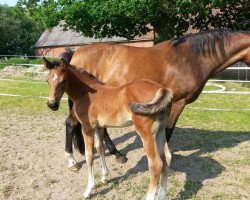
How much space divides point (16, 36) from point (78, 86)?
4606 centimetres

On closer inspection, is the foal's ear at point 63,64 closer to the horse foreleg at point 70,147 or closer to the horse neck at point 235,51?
the horse foreleg at point 70,147

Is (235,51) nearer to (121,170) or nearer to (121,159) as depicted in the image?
(121,159)

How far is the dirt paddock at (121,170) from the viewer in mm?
4316

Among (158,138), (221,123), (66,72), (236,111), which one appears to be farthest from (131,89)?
(236,111)

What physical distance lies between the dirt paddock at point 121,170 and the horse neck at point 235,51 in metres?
1.56

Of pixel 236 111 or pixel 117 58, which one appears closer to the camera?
pixel 117 58

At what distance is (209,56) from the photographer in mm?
5434

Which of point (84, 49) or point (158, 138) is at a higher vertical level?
point (84, 49)

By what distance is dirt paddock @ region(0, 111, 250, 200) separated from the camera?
14.2ft

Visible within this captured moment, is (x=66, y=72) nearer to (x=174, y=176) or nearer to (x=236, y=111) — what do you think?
(x=174, y=176)

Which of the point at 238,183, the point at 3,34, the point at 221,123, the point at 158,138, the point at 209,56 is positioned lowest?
the point at 3,34

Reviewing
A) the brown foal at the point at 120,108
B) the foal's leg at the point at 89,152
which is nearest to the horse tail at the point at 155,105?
the brown foal at the point at 120,108

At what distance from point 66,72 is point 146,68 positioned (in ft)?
5.45

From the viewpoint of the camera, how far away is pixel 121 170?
16.6 feet
